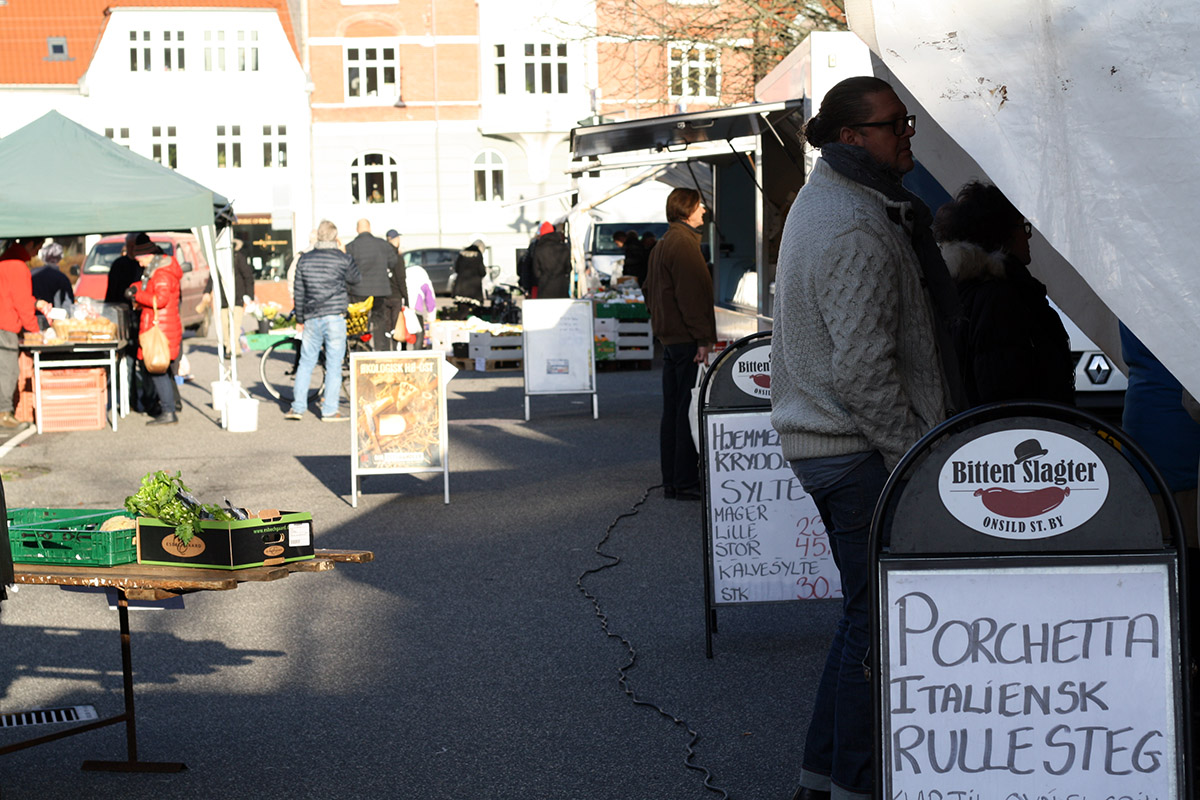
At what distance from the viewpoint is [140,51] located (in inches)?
1955

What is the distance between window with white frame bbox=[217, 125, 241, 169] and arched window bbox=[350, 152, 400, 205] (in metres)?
4.07

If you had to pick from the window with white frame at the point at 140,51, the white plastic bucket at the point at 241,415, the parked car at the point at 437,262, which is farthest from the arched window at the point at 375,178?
the white plastic bucket at the point at 241,415

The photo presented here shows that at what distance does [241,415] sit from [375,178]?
36.5m

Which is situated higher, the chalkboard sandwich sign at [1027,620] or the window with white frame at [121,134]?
the window with white frame at [121,134]

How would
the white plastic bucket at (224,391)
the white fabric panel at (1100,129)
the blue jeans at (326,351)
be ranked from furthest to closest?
1. the white plastic bucket at (224,391)
2. the blue jeans at (326,351)
3. the white fabric panel at (1100,129)

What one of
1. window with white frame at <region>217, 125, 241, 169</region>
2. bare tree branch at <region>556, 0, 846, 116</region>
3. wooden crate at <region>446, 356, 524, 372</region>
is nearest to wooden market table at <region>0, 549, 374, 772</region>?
bare tree branch at <region>556, 0, 846, 116</region>

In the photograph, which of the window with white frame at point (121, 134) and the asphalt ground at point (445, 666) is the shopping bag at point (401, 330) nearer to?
the asphalt ground at point (445, 666)

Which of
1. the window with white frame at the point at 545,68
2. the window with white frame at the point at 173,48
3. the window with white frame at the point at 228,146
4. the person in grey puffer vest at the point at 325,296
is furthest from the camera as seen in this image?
the window with white frame at the point at 173,48

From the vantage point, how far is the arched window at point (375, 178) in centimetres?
4978

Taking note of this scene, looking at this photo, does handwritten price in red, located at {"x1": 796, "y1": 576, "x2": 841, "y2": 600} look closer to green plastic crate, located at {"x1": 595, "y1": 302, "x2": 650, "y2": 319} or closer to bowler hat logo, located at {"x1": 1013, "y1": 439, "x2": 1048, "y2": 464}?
bowler hat logo, located at {"x1": 1013, "y1": 439, "x2": 1048, "y2": 464}

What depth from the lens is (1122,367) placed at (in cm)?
494

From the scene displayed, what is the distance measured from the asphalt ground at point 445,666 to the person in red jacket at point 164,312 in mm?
4485

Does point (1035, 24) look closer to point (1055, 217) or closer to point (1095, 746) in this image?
point (1055, 217)

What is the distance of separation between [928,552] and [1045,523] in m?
0.26
